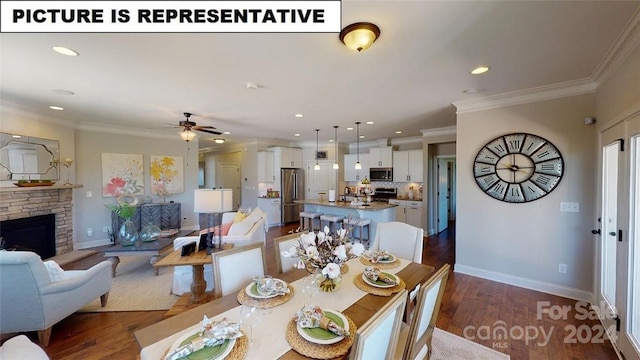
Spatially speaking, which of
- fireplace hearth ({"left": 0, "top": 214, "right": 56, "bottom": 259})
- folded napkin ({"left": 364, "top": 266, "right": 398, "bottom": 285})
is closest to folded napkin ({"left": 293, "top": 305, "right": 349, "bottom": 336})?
folded napkin ({"left": 364, "top": 266, "right": 398, "bottom": 285})

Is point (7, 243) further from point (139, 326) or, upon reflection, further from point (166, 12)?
point (166, 12)

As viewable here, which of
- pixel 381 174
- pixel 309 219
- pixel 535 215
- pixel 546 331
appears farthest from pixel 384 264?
pixel 381 174

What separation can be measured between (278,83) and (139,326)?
9.57 ft

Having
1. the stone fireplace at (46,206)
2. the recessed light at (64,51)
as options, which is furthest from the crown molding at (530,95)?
the stone fireplace at (46,206)

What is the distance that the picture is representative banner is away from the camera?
1543 millimetres

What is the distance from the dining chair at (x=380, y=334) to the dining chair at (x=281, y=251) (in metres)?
1.24

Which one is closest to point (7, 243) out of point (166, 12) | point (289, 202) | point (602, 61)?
point (166, 12)

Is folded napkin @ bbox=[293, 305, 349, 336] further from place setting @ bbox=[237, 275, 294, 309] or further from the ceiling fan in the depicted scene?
the ceiling fan

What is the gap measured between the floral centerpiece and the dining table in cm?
10

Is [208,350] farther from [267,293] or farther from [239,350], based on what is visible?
[267,293]

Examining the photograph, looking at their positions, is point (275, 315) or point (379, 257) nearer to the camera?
point (275, 315)

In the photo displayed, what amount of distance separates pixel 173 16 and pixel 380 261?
2.42m

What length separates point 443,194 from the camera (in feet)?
22.2

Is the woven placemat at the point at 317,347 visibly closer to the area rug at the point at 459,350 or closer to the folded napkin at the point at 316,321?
the folded napkin at the point at 316,321
